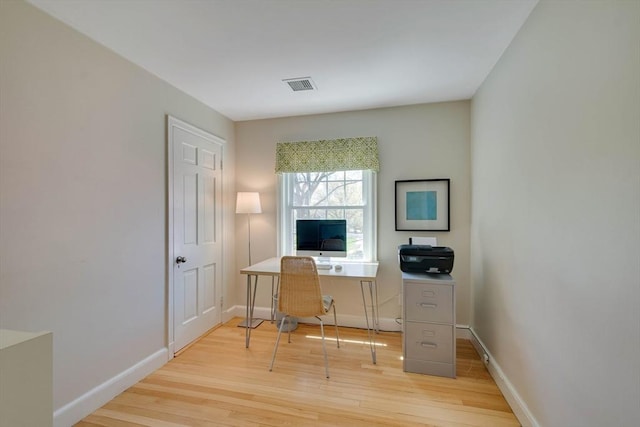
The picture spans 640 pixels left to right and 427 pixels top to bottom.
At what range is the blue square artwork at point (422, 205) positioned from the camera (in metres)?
→ 2.83

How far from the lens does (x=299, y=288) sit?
7.38ft

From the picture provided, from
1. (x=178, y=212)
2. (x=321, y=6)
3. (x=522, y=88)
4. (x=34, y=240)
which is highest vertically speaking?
(x=321, y=6)

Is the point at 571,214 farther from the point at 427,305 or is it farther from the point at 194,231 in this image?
the point at 194,231

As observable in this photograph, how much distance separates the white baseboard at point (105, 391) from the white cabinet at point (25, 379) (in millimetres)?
1395

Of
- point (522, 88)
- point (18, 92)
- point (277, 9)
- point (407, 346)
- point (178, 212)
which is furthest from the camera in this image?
point (178, 212)

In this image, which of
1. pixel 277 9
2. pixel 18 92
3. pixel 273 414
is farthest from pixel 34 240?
pixel 277 9

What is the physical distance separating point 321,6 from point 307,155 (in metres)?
1.71

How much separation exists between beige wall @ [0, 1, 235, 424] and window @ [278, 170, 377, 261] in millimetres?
1339

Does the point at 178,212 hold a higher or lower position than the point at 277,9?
lower

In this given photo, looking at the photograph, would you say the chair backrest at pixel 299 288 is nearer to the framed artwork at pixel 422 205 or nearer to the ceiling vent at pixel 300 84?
the framed artwork at pixel 422 205

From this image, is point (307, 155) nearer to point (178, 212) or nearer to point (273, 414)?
point (178, 212)

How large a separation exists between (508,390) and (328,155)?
2515 mm

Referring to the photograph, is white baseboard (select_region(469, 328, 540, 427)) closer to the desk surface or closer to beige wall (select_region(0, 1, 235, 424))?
the desk surface

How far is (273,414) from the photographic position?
1.73 m
